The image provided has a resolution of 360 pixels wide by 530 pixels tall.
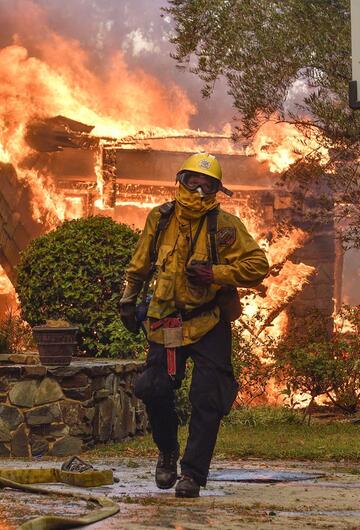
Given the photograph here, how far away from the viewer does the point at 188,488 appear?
667 cm

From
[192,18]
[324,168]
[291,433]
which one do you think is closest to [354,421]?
[291,433]

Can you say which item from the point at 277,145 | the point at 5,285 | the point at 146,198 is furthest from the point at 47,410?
the point at 277,145

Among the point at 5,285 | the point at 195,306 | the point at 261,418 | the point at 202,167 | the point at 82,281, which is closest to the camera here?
the point at 195,306

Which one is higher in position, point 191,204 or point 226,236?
point 191,204

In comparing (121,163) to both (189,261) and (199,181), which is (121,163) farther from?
(189,261)

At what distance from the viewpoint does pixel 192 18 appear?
15.8 m

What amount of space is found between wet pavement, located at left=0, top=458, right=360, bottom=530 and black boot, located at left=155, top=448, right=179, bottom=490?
8cm

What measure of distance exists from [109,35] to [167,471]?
1346cm

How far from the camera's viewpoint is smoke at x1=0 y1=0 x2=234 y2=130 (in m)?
18.9

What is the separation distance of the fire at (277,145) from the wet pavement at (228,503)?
11.5 meters

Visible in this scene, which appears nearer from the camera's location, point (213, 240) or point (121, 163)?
point (213, 240)

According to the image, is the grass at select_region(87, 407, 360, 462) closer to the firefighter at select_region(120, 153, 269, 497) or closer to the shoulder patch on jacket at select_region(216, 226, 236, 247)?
the firefighter at select_region(120, 153, 269, 497)

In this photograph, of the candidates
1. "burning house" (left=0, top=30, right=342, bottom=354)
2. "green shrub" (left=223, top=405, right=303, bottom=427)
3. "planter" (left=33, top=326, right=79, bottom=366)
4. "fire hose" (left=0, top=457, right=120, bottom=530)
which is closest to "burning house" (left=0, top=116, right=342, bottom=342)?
"burning house" (left=0, top=30, right=342, bottom=354)

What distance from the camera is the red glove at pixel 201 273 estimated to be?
22.4ft
